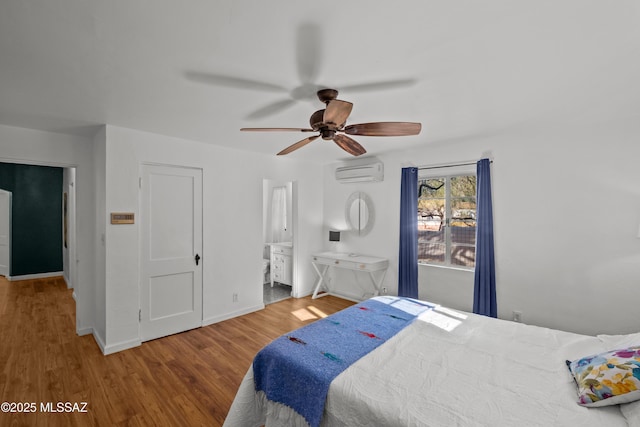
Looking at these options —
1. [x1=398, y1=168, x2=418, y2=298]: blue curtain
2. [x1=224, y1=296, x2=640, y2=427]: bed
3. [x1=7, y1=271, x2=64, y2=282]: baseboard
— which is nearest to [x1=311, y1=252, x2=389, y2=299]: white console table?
[x1=398, y1=168, x2=418, y2=298]: blue curtain

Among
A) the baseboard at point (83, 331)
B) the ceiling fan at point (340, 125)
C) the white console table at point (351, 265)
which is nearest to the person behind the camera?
the ceiling fan at point (340, 125)

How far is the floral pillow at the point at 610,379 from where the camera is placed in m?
1.29

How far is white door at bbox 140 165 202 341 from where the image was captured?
10.9 ft

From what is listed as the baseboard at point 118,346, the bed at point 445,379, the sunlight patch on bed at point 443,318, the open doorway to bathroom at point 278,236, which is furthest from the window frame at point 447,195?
the baseboard at point 118,346

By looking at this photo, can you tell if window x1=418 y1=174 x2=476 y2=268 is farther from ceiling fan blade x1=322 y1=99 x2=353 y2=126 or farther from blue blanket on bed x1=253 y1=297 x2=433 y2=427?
ceiling fan blade x1=322 y1=99 x2=353 y2=126

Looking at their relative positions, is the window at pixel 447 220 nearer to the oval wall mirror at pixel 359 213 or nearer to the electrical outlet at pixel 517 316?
the electrical outlet at pixel 517 316

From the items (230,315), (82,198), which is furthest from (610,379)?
(82,198)

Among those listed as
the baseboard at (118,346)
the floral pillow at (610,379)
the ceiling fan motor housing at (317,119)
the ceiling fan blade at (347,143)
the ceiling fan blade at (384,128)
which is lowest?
the baseboard at (118,346)

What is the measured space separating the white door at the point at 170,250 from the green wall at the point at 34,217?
484 centimetres

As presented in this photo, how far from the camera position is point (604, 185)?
279 centimetres

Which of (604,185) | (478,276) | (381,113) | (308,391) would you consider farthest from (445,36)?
(478,276)

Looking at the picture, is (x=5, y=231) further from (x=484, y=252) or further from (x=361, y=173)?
(x=484, y=252)

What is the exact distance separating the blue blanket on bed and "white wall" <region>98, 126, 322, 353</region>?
2111mm

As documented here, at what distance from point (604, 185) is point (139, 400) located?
181 inches
